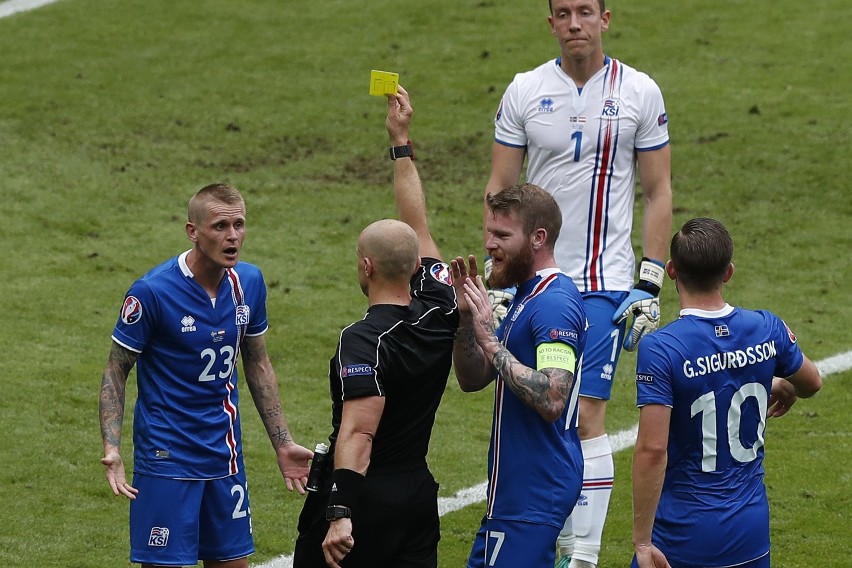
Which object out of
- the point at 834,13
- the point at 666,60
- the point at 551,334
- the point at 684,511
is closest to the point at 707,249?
the point at 551,334

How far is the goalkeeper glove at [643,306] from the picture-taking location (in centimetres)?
709

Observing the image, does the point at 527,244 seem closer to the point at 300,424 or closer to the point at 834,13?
the point at 300,424

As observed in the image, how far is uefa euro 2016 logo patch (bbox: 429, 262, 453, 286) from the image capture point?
5.86m

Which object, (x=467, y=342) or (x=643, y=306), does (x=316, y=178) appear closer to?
(x=643, y=306)

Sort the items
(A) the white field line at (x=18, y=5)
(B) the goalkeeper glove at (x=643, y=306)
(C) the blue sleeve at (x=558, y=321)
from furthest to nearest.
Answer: (A) the white field line at (x=18, y=5)
(B) the goalkeeper glove at (x=643, y=306)
(C) the blue sleeve at (x=558, y=321)

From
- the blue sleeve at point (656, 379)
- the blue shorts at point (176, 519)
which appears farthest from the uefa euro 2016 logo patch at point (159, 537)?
the blue sleeve at point (656, 379)

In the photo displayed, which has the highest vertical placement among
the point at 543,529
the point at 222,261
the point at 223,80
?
the point at 223,80

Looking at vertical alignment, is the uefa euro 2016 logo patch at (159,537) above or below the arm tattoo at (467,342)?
below

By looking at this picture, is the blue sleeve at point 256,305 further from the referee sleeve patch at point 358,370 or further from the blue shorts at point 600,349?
the blue shorts at point 600,349

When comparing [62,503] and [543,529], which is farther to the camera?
[62,503]

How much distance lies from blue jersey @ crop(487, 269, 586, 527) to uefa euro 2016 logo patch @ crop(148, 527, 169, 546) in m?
1.66

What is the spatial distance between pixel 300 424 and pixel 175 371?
399 centimetres

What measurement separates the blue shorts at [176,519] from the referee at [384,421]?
0.91m

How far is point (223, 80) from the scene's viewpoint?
785 inches
